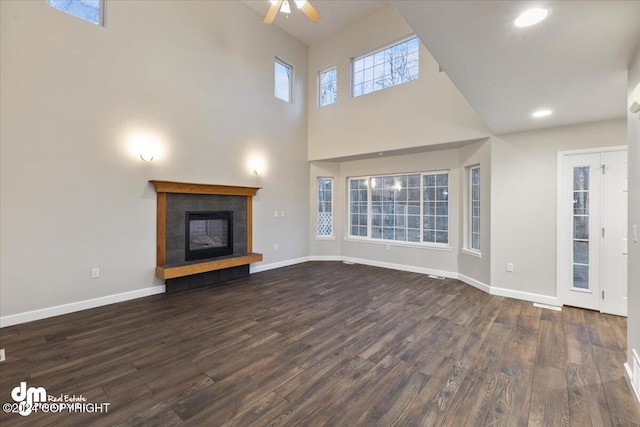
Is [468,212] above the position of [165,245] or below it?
above

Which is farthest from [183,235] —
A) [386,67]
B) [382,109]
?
[386,67]

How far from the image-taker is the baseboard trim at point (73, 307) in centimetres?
317

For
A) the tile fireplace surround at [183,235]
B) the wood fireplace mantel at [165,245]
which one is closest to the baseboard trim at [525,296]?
the tile fireplace surround at [183,235]

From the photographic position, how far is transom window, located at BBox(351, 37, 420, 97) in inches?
215

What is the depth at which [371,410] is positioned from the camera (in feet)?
6.14

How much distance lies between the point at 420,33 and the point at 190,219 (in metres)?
4.34

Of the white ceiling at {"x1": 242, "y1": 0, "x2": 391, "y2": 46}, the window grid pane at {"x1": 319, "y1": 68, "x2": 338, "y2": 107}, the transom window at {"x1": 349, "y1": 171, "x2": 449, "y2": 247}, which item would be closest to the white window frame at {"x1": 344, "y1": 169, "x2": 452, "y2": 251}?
the transom window at {"x1": 349, "y1": 171, "x2": 449, "y2": 247}

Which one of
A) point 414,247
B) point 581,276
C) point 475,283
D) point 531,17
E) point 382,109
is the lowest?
point 475,283

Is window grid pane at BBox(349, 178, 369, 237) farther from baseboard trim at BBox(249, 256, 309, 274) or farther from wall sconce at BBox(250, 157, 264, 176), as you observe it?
wall sconce at BBox(250, 157, 264, 176)

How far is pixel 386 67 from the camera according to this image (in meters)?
5.91

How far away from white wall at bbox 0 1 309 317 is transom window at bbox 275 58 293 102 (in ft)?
1.83

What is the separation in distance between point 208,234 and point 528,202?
5.22 meters

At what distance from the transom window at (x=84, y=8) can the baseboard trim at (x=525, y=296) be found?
6915mm

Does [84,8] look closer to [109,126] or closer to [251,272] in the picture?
[109,126]
